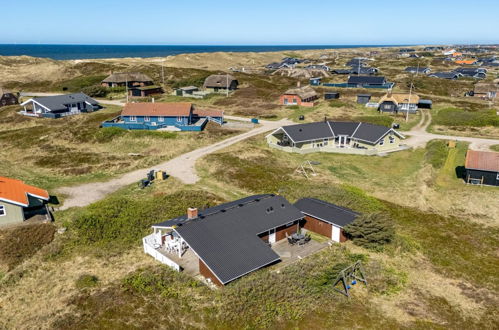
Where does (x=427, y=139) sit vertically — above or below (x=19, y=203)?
below

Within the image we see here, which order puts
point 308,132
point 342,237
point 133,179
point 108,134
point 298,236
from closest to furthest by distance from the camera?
point 298,236 → point 342,237 → point 133,179 → point 308,132 → point 108,134

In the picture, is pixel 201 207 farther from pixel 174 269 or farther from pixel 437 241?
pixel 437 241

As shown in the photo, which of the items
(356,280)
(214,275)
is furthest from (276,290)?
(356,280)

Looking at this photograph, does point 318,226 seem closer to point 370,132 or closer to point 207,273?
point 207,273

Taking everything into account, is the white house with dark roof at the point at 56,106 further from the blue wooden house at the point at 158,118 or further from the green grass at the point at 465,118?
the green grass at the point at 465,118

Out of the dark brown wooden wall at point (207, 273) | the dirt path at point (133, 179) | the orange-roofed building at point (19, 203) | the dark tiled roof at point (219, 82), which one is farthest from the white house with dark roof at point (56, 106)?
the dark brown wooden wall at point (207, 273)

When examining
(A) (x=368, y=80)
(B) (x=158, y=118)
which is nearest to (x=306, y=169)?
(B) (x=158, y=118)

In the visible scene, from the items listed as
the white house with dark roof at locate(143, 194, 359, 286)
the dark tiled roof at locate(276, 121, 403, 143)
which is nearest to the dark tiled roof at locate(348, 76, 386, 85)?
the dark tiled roof at locate(276, 121, 403, 143)
